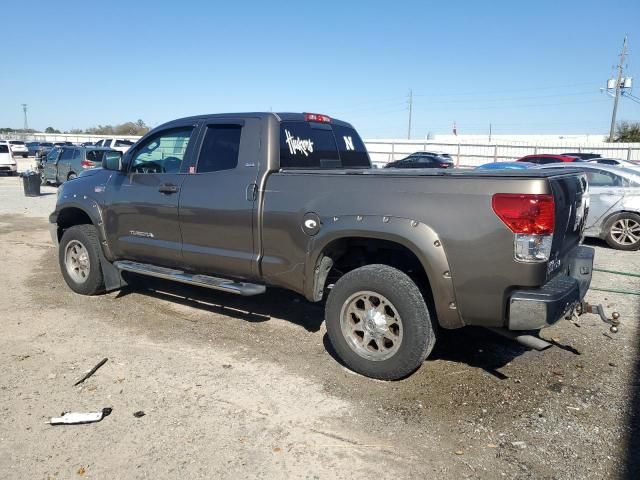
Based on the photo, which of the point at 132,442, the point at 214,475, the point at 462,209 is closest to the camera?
the point at 214,475

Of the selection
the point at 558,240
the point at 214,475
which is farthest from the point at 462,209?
the point at 214,475

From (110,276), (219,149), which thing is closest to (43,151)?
(110,276)

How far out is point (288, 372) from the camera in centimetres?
416

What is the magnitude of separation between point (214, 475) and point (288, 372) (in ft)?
4.54

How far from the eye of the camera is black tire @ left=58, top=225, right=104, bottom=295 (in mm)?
5910

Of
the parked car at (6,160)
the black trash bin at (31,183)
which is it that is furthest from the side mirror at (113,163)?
the parked car at (6,160)

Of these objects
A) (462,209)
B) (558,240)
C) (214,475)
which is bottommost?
(214,475)

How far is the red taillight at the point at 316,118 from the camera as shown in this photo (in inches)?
203

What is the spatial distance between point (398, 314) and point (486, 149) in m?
32.4

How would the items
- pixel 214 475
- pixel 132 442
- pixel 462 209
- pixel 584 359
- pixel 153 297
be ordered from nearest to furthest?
pixel 214 475, pixel 132 442, pixel 462 209, pixel 584 359, pixel 153 297

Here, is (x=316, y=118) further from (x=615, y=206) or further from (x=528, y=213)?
(x=615, y=206)

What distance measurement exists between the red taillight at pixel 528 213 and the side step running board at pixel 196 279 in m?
2.21

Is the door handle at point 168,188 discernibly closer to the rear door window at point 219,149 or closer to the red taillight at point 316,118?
the rear door window at point 219,149

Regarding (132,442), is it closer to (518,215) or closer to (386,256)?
(386,256)
